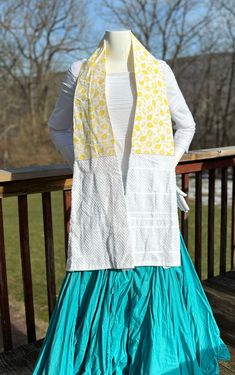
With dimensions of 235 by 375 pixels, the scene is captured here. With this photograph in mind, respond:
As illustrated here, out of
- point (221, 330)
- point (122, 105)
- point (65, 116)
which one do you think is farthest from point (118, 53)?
point (221, 330)

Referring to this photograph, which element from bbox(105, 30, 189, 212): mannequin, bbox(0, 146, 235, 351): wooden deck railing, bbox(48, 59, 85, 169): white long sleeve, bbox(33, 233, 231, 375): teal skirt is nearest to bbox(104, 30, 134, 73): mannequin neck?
bbox(105, 30, 189, 212): mannequin

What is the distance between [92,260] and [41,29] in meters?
18.6

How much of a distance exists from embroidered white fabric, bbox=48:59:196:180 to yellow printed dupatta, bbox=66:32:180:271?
35mm

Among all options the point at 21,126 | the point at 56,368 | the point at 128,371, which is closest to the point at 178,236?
the point at 128,371

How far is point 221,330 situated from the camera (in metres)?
2.16

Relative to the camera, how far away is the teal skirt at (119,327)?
150 centimetres

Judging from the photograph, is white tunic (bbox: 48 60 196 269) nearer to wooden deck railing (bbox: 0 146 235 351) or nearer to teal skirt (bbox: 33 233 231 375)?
teal skirt (bbox: 33 233 231 375)

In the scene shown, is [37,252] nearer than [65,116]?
No

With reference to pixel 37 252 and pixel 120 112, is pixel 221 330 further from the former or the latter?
pixel 37 252

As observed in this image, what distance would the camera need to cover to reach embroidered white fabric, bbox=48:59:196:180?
4.97 feet

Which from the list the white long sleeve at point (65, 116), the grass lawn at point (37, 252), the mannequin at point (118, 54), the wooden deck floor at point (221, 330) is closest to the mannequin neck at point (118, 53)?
the mannequin at point (118, 54)

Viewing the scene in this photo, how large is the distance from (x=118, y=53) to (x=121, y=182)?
474 millimetres

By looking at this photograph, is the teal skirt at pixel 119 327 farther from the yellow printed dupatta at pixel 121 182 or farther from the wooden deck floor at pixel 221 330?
the wooden deck floor at pixel 221 330

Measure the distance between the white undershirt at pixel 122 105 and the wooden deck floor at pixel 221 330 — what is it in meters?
1.04
